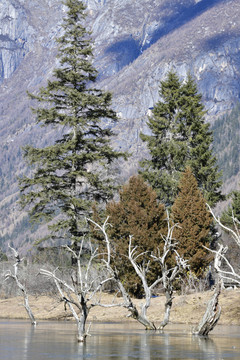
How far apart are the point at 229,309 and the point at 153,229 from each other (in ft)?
34.7

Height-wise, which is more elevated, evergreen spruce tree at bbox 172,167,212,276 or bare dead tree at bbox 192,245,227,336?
evergreen spruce tree at bbox 172,167,212,276

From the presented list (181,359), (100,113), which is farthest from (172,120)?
(181,359)

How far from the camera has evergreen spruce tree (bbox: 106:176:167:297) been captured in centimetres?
4756

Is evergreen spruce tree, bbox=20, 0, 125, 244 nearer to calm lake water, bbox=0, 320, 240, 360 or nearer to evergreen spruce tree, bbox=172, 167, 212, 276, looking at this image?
evergreen spruce tree, bbox=172, 167, 212, 276

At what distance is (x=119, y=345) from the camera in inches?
1012

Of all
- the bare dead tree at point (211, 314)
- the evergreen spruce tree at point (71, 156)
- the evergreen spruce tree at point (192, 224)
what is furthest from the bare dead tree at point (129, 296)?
the evergreen spruce tree at point (192, 224)

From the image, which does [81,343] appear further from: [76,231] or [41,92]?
[41,92]

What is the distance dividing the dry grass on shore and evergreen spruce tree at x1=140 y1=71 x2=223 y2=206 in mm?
14440

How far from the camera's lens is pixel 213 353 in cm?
2242

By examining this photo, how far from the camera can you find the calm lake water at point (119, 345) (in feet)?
72.0

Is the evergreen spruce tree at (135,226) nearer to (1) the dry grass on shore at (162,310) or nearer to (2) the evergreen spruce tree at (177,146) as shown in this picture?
(1) the dry grass on shore at (162,310)

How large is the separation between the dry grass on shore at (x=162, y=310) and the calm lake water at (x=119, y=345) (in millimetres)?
5497

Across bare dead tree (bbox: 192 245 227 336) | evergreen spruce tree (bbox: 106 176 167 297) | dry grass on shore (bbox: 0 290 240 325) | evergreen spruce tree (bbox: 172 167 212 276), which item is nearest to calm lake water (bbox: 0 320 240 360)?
bare dead tree (bbox: 192 245 227 336)

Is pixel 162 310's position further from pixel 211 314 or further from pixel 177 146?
pixel 177 146
